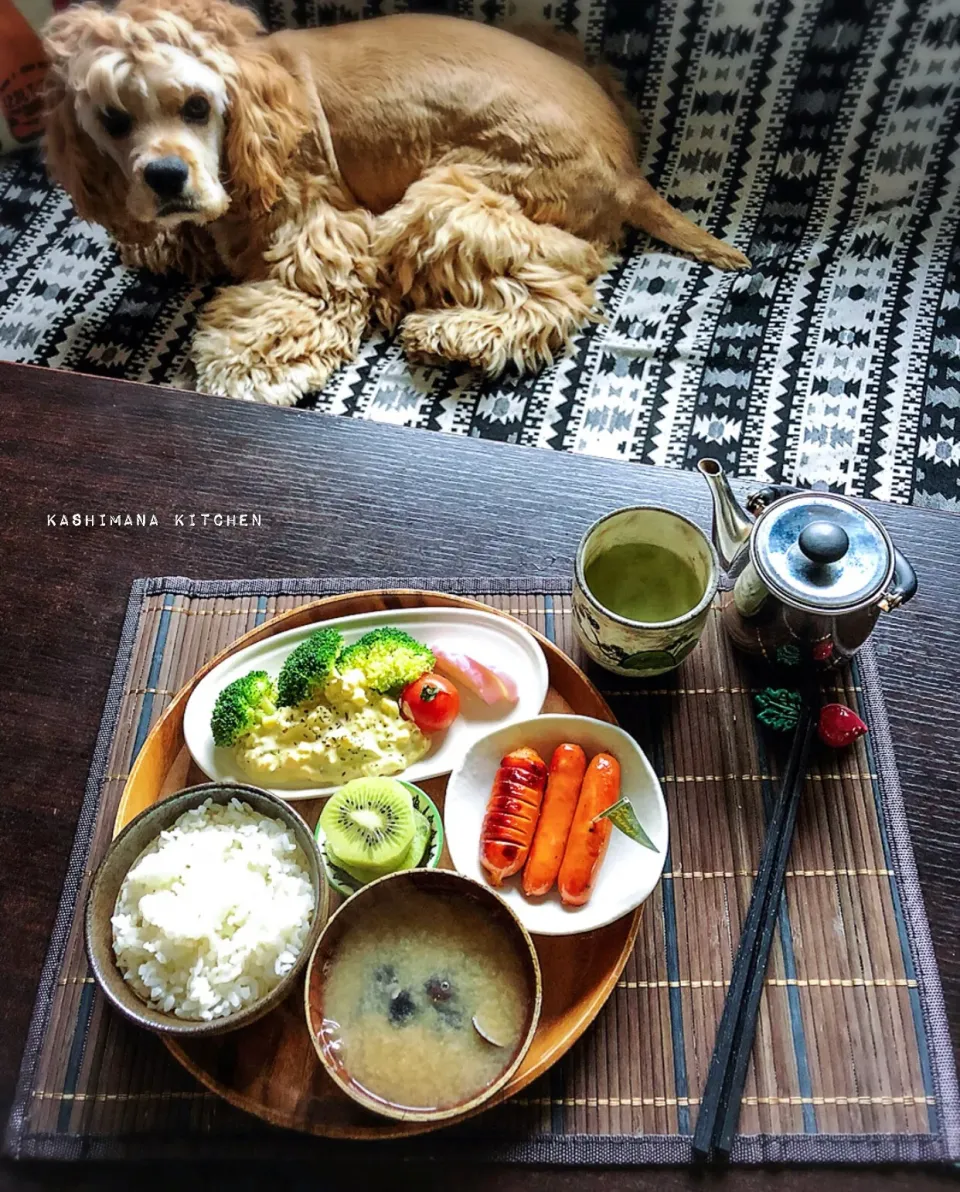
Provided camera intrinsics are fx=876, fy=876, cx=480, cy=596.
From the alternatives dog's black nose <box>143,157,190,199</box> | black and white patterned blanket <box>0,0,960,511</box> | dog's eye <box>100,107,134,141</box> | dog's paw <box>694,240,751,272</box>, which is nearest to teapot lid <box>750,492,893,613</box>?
black and white patterned blanket <box>0,0,960,511</box>

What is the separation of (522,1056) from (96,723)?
56cm

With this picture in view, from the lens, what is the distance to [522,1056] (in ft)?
2.19

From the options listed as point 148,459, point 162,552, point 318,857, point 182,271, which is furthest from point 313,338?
point 318,857

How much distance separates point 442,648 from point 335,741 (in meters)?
0.15

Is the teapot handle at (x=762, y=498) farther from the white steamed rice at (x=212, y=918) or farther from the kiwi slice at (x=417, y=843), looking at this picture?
the white steamed rice at (x=212, y=918)

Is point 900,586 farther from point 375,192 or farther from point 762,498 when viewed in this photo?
point 375,192

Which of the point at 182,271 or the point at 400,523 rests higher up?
the point at 400,523

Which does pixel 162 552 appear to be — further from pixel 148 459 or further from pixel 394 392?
pixel 394 392

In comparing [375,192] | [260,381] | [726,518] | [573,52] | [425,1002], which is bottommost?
[260,381]

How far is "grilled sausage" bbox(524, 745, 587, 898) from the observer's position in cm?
79

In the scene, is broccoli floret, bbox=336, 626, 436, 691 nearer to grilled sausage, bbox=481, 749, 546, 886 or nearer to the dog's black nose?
grilled sausage, bbox=481, 749, 546, 886

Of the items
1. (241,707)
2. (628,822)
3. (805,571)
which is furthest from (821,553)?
(241,707)

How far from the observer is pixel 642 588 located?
0.90 m

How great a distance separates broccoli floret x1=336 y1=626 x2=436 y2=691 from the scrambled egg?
10mm
